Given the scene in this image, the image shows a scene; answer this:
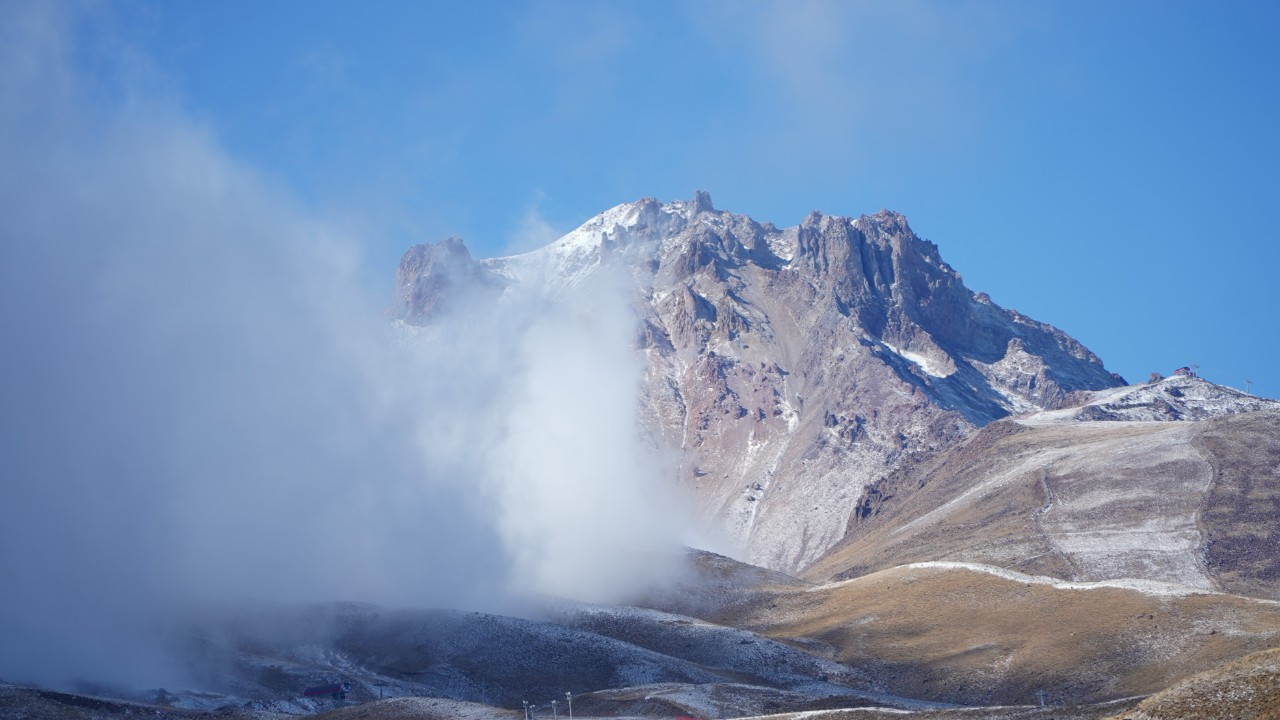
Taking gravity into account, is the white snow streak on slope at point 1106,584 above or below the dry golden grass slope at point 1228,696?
above

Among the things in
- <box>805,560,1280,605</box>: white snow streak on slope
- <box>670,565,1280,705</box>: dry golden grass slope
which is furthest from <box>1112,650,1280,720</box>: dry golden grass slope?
<box>805,560,1280,605</box>: white snow streak on slope

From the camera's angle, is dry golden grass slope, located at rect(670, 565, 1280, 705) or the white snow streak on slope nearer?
dry golden grass slope, located at rect(670, 565, 1280, 705)

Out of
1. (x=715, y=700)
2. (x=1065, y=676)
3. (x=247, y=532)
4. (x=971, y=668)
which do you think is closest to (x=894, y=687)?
(x=971, y=668)

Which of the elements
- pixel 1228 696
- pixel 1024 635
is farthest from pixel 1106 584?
pixel 1228 696

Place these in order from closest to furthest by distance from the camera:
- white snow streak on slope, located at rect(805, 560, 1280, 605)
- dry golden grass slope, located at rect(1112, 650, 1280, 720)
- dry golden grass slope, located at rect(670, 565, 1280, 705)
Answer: dry golden grass slope, located at rect(1112, 650, 1280, 720), dry golden grass slope, located at rect(670, 565, 1280, 705), white snow streak on slope, located at rect(805, 560, 1280, 605)

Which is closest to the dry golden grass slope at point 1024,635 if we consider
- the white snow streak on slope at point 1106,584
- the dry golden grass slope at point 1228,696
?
the white snow streak on slope at point 1106,584

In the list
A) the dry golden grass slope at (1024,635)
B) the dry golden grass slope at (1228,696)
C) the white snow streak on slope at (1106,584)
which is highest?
the white snow streak on slope at (1106,584)

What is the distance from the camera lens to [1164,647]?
127 m

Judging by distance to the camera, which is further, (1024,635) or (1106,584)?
(1106,584)

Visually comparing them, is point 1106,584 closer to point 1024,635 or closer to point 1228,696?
point 1024,635

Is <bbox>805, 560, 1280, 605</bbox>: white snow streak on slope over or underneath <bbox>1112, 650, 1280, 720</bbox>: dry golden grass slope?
over

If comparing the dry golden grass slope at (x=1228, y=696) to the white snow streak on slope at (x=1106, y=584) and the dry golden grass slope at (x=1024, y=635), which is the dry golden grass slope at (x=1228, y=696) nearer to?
the dry golden grass slope at (x=1024, y=635)

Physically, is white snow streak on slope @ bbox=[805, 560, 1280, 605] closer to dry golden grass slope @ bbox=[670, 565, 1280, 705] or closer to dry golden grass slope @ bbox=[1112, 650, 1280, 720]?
dry golden grass slope @ bbox=[670, 565, 1280, 705]

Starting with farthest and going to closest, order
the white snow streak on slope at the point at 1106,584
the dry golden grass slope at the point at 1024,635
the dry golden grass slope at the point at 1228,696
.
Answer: the white snow streak on slope at the point at 1106,584 < the dry golden grass slope at the point at 1024,635 < the dry golden grass slope at the point at 1228,696
